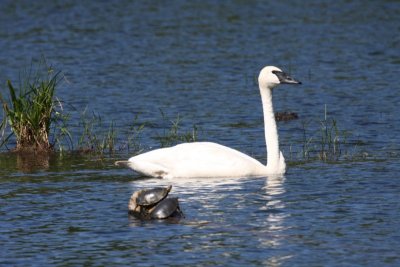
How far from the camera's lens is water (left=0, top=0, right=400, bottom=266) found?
12.8 meters

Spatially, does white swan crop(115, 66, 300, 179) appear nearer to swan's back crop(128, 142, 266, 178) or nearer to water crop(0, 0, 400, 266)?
swan's back crop(128, 142, 266, 178)

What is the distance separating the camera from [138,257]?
1227 cm

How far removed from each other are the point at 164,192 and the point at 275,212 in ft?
4.17

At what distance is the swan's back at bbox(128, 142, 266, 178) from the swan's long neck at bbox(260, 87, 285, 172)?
12.8 inches

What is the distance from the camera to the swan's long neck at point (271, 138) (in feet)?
55.4

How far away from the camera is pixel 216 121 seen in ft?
72.2

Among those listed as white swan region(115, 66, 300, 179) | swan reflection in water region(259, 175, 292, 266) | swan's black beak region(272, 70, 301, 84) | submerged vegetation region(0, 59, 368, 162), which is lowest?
swan reflection in water region(259, 175, 292, 266)

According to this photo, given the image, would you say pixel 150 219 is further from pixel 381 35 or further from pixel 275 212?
pixel 381 35

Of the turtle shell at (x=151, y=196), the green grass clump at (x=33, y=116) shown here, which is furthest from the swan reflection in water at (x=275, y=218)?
the green grass clump at (x=33, y=116)

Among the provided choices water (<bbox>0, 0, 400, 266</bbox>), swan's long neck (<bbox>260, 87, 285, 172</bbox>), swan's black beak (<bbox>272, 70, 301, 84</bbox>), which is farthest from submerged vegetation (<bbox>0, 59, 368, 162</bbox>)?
swan's black beak (<bbox>272, 70, 301, 84</bbox>)

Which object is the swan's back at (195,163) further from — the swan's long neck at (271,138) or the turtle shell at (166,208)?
the turtle shell at (166,208)

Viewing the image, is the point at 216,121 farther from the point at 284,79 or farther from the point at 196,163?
the point at 196,163

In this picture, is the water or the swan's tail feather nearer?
the water

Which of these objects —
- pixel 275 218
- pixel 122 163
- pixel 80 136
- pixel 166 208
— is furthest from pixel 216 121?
pixel 166 208
